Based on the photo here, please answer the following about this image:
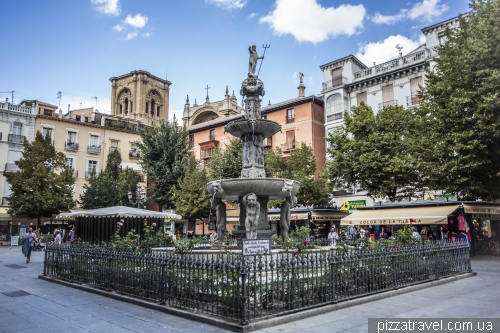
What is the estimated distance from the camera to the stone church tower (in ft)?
222

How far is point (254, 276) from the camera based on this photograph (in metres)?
6.10

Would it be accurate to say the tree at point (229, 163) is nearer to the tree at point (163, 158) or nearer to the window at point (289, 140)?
the tree at point (163, 158)

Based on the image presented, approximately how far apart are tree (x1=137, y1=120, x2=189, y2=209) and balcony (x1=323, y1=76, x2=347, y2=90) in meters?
14.4

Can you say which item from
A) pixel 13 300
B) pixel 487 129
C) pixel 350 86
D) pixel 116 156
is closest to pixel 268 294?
→ pixel 13 300

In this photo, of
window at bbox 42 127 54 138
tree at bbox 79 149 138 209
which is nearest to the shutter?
tree at bbox 79 149 138 209

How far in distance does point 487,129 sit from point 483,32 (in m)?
4.30

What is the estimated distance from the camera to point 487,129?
15570 mm

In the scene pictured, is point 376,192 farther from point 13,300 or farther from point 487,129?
point 13,300

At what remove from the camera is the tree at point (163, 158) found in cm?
3434

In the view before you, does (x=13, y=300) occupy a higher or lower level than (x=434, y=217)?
lower

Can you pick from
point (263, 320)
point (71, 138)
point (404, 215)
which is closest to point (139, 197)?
point (404, 215)

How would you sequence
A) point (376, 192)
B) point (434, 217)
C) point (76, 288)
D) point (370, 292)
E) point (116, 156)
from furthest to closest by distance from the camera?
point (116, 156) < point (376, 192) < point (434, 217) < point (76, 288) < point (370, 292)

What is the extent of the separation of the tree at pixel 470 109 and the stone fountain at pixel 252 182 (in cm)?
952

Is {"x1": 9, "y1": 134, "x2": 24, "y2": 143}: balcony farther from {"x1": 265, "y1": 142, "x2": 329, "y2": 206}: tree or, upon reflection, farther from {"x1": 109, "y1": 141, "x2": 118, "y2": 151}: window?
{"x1": 265, "y1": 142, "x2": 329, "y2": 206}: tree
